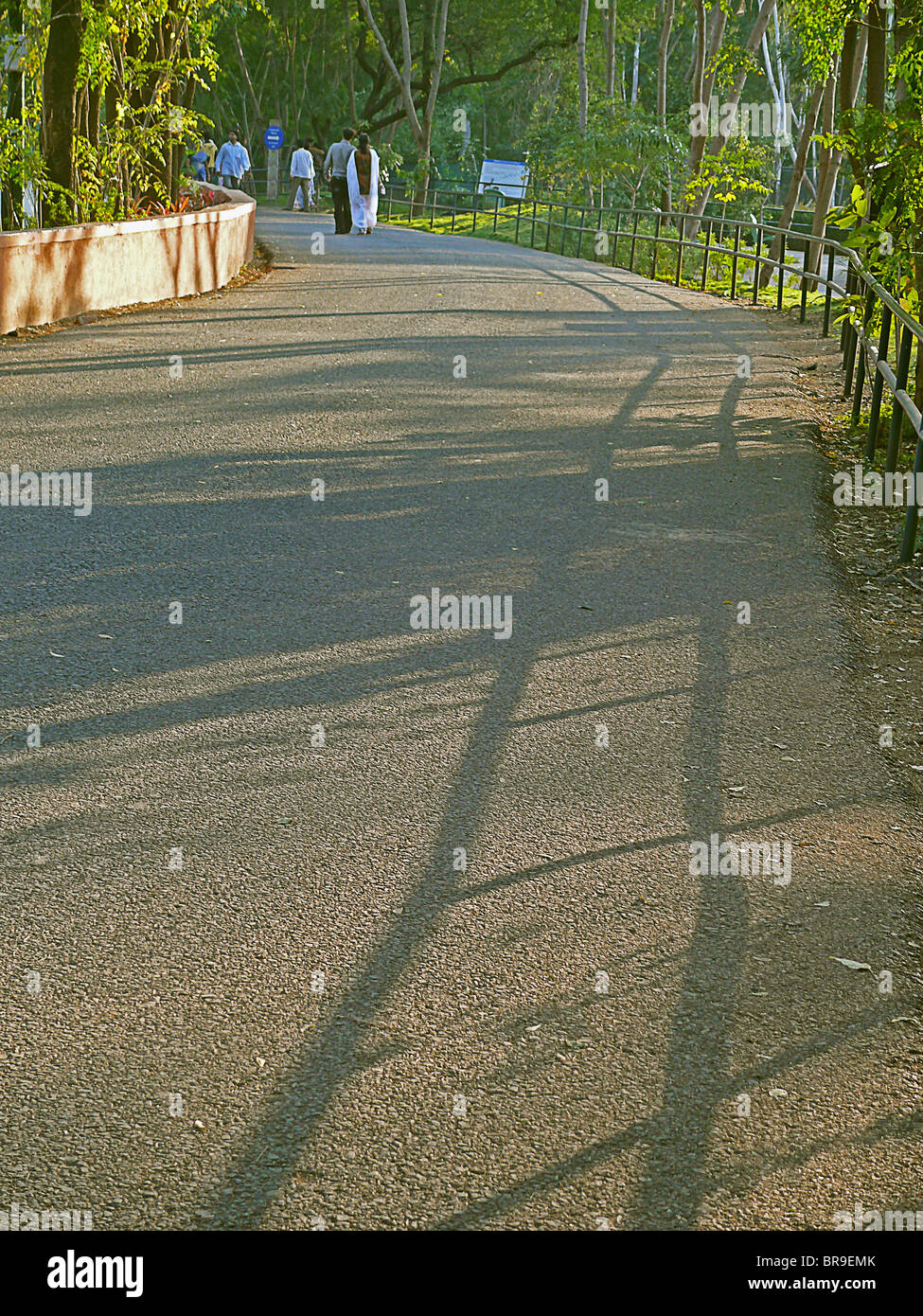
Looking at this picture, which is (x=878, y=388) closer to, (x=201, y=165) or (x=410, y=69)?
Result: (x=201, y=165)

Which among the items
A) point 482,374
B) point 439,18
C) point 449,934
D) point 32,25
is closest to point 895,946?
point 449,934

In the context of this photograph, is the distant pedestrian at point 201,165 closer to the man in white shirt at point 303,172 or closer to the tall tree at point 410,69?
the man in white shirt at point 303,172

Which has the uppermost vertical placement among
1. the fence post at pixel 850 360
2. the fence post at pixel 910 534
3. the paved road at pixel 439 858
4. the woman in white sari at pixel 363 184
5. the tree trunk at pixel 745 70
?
the tree trunk at pixel 745 70

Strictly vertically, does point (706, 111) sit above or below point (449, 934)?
above

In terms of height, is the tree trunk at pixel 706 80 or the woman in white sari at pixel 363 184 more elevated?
the tree trunk at pixel 706 80

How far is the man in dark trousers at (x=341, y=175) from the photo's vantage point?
27.7m

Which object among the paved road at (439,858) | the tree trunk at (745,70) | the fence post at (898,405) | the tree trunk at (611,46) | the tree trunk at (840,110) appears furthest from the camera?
the tree trunk at (611,46)

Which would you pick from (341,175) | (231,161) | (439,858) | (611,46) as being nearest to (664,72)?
(611,46)

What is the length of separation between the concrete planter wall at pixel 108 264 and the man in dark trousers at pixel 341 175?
841 cm

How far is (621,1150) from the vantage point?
327 centimetres

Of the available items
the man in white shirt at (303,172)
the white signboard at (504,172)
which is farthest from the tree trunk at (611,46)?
the white signboard at (504,172)

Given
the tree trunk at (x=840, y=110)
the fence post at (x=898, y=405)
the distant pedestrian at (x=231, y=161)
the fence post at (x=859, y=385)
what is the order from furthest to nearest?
the distant pedestrian at (x=231, y=161) < the tree trunk at (x=840, y=110) < the fence post at (x=859, y=385) < the fence post at (x=898, y=405)
